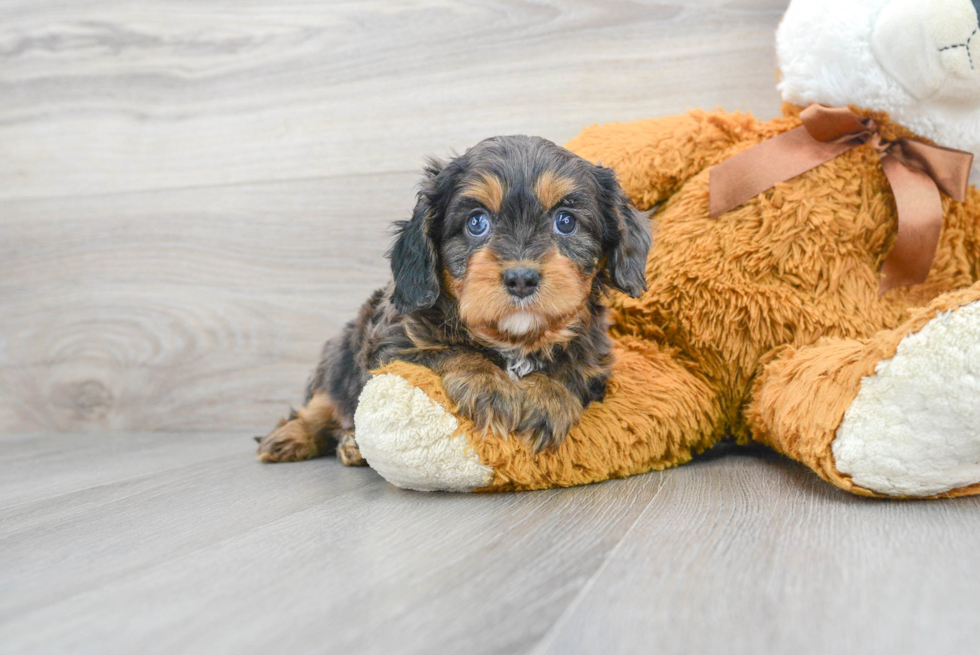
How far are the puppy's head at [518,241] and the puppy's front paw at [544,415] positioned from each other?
0.10 metres

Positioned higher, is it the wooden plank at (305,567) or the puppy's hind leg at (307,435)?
the wooden plank at (305,567)

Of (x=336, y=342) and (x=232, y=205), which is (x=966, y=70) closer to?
(x=336, y=342)

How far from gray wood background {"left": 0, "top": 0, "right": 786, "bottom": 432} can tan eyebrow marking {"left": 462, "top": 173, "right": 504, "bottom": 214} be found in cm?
109

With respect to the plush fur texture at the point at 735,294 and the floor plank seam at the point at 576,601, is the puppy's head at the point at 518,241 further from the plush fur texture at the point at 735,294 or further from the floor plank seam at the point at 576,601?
the floor plank seam at the point at 576,601

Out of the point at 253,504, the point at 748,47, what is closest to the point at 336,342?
the point at 253,504

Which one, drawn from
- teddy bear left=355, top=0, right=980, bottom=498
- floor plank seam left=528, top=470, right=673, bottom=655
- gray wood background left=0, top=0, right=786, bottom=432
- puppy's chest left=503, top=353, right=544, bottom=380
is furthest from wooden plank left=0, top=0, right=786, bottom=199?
floor plank seam left=528, top=470, right=673, bottom=655

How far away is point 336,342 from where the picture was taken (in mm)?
2275

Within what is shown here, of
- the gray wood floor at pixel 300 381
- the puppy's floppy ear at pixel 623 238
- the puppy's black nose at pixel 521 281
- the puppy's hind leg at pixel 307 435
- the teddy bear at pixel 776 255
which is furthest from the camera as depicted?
the puppy's hind leg at pixel 307 435

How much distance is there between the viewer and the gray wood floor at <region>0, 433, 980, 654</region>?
0.89m

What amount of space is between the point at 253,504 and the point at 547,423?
660 millimetres

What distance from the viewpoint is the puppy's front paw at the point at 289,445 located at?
2246mm

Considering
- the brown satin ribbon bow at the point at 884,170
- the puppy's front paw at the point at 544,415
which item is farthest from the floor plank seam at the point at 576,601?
the brown satin ribbon bow at the point at 884,170

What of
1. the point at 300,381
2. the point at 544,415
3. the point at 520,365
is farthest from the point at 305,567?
the point at 300,381

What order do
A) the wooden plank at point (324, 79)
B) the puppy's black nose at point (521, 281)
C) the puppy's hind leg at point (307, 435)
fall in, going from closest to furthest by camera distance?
1. the puppy's black nose at point (521, 281)
2. the puppy's hind leg at point (307, 435)
3. the wooden plank at point (324, 79)
